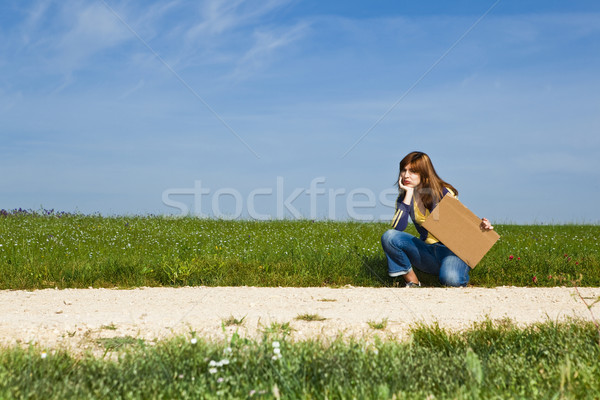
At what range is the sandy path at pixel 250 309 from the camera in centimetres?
475

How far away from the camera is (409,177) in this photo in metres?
7.64

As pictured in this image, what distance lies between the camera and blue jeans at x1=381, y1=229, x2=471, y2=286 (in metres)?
7.66

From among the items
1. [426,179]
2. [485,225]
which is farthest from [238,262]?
[485,225]

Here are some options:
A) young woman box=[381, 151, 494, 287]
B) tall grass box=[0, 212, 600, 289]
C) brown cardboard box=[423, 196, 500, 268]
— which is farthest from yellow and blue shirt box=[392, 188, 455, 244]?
tall grass box=[0, 212, 600, 289]

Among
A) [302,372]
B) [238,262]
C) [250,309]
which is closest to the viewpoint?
[302,372]

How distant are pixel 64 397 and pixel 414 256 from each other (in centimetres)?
551

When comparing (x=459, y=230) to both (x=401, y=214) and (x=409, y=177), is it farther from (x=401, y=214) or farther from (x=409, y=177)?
(x=409, y=177)

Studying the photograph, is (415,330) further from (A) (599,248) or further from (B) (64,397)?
(A) (599,248)

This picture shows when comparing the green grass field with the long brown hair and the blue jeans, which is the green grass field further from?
the long brown hair

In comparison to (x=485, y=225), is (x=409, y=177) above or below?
above

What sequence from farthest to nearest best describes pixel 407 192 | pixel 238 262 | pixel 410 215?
pixel 238 262
pixel 410 215
pixel 407 192

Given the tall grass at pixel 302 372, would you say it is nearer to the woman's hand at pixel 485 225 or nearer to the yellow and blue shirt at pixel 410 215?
the woman's hand at pixel 485 225

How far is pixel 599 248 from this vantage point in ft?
34.6

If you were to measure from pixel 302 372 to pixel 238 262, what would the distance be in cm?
482
